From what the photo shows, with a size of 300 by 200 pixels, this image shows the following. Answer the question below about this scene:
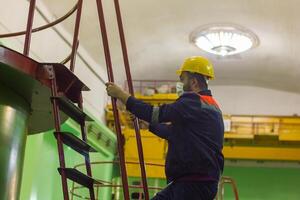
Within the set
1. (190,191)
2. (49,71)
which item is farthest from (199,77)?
(49,71)

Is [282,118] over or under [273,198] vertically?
over

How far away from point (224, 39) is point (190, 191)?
→ 19.2 ft

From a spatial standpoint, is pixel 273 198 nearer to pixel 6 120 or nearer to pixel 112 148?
pixel 112 148

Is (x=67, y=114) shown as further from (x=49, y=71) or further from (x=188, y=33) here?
(x=188, y=33)

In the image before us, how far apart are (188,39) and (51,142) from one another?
10.2 feet

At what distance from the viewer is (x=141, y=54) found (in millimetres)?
9930

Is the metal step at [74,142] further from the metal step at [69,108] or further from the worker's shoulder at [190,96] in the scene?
the worker's shoulder at [190,96]

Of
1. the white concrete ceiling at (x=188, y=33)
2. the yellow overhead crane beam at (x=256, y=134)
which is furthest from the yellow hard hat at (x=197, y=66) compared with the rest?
the yellow overhead crane beam at (x=256, y=134)

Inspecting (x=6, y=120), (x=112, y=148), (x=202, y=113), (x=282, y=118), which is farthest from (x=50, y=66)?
(x=282, y=118)

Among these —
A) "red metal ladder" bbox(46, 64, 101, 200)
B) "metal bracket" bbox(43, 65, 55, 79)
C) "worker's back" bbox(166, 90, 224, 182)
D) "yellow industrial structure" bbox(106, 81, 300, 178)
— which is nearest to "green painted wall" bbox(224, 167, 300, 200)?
"yellow industrial structure" bbox(106, 81, 300, 178)

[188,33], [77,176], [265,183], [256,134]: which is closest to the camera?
[77,176]

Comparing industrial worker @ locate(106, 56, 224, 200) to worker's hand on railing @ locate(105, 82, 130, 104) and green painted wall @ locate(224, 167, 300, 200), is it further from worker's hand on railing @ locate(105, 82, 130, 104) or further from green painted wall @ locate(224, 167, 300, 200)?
green painted wall @ locate(224, 167, 300, 200)

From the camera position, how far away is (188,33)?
913 cm

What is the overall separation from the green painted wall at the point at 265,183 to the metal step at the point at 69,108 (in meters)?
7.51
